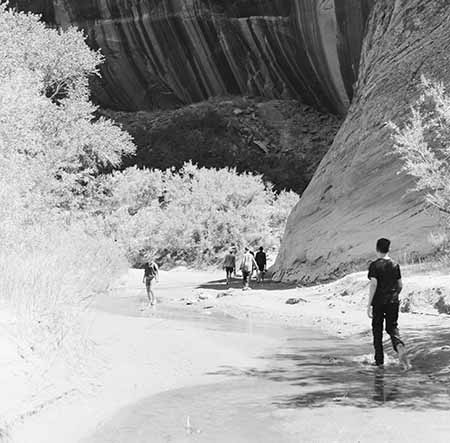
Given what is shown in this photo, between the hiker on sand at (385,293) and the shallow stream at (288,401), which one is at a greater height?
the hiker on sand at (385,293)

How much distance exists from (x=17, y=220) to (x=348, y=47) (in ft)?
117

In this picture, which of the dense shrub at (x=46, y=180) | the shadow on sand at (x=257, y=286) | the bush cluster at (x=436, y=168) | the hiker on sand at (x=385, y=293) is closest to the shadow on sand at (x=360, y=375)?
the hiker on sand at (x=385, y=293)

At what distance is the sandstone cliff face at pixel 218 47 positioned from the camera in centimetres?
4522

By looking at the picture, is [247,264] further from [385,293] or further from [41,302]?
[41,302]

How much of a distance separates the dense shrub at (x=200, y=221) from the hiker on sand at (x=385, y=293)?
2660 cm

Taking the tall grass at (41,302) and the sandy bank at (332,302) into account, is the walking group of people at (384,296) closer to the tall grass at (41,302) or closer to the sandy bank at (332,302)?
the sandy bank at (332,302)

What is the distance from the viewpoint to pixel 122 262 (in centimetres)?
2733

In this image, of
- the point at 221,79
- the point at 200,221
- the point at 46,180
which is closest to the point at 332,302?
the point at 46,180

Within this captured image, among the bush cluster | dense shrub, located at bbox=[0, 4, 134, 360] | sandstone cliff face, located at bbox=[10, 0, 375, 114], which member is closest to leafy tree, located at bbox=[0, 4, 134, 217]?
dense shrub, located at bbox=[0, 4, 134, 360]

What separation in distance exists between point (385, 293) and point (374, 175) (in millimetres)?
15275

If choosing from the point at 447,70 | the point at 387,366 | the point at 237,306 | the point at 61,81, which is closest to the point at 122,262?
the point at 61,81

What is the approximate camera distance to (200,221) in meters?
37.3

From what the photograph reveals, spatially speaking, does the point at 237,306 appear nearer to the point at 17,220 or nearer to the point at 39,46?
the point at 17,220

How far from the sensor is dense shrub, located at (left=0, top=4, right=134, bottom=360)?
7379mm
